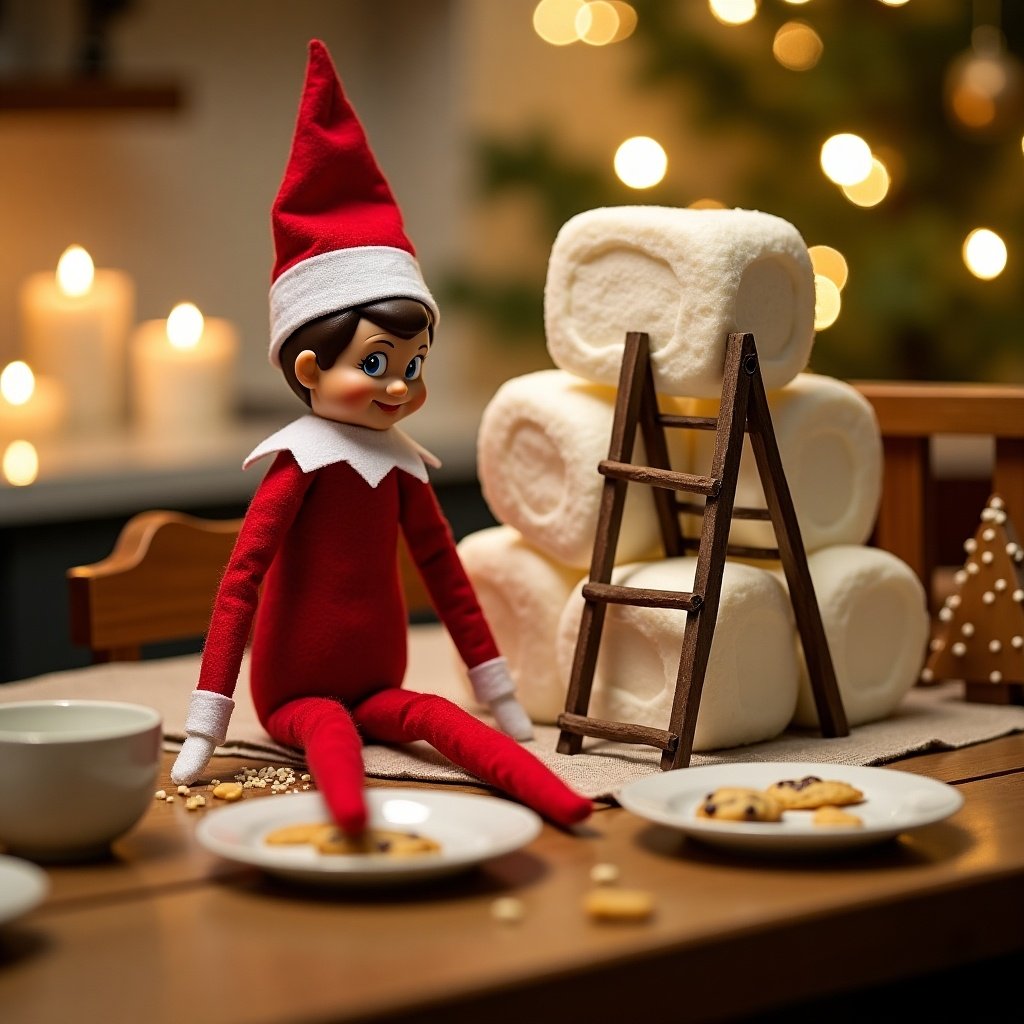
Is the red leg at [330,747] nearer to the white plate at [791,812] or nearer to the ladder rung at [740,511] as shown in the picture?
the white plate at [791,812]

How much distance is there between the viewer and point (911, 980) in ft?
3.41

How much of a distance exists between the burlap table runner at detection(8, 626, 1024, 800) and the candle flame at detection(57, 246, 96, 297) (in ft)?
3.37

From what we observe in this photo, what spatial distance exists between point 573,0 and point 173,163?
0.75 metres

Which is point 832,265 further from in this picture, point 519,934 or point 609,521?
point 519,934

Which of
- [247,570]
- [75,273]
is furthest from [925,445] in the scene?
[75,273]

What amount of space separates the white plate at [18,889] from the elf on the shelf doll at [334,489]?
26 cm

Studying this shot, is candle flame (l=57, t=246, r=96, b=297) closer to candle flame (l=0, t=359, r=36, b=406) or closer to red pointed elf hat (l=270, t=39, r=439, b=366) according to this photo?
candle flame (l=0, t=359, r=36, b=406)

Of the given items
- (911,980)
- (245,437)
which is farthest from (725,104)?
(911,980)

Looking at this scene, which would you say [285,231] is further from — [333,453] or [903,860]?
[903,860]

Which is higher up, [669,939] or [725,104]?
[725,104]

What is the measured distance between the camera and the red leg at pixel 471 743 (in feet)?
3.10

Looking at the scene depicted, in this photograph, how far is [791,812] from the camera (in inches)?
36.8

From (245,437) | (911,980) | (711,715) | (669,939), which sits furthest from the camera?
(245,437)

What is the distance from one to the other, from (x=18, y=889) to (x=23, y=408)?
5.27 ft
